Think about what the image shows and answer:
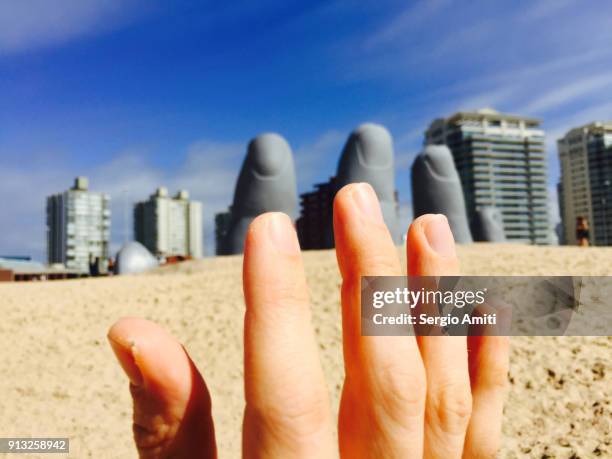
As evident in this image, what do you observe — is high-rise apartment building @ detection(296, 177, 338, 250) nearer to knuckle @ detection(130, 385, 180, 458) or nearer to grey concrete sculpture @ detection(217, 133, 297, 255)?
grey concrete sculpture @ detection(217, 133, 297, 255)

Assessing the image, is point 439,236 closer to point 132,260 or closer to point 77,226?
point 132,260

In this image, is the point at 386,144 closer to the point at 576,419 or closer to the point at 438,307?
the point at 576,419

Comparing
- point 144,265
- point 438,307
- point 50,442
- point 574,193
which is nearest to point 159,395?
point 438,307

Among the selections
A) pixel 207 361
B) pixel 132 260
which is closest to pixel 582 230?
pixel 207 361

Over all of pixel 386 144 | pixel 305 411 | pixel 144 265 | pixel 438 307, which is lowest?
pixel 305 411

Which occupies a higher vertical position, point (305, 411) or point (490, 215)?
point (490, 215)
